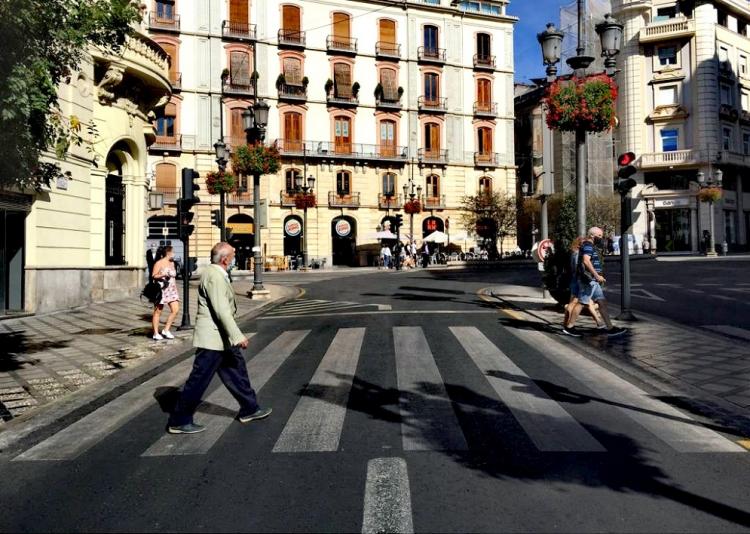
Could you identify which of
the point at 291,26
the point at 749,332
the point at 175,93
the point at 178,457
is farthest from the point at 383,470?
the point at 291,26

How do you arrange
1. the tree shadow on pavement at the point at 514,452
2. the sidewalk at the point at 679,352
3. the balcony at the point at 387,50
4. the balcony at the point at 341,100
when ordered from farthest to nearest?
the balcony at the point at 387,50
the balcony at the point at 341,100
the sidewalk at the point at 679,352
the tree shadow on pavement at the point at 514,452

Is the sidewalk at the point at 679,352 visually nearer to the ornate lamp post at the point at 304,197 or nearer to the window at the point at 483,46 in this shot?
the ornate lamp post at the point at 304,197

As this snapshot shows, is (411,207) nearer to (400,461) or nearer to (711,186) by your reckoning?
(711,186)

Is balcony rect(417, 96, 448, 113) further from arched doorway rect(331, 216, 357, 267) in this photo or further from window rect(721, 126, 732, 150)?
window rect(721, 126, 732, 150)

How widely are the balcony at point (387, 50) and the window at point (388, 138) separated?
4.45 metres

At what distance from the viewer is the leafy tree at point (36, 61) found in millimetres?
4595

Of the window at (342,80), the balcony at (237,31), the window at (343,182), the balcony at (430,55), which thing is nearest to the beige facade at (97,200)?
the balcony at (237,31)

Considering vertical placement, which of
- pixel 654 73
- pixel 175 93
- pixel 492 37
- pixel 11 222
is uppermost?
pixel 492 37

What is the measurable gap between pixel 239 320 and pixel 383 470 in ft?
28.2

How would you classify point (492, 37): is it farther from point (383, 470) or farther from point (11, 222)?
point (383, 470)

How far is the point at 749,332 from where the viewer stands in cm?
881

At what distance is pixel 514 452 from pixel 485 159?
39.9 meters

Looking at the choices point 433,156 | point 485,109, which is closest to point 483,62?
point 485,109

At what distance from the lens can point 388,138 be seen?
40.1 meters
